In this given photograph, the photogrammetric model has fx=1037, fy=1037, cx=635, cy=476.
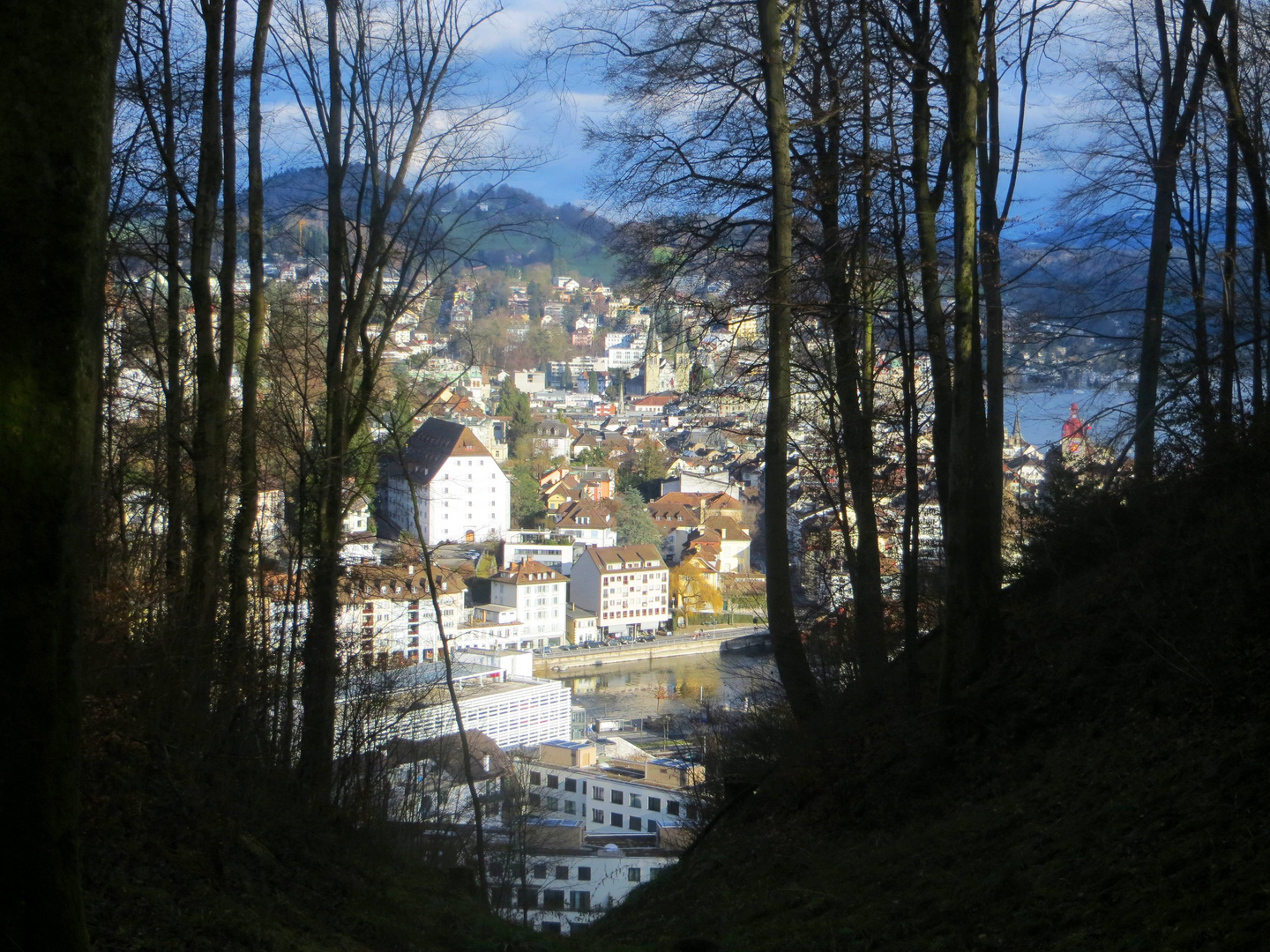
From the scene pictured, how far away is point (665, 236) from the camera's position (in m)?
11.0

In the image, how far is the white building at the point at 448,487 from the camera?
54.2 feet

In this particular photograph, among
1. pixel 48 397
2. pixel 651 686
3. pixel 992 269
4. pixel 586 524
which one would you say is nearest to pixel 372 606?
pixel 992 269

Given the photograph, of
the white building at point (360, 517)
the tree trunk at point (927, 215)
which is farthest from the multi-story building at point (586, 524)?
the tree trunk at point (927, 215)

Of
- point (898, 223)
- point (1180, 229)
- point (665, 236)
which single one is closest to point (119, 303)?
point (665, 236)

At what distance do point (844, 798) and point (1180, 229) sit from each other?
12130 millimetres

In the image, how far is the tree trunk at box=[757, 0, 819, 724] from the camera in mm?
9633

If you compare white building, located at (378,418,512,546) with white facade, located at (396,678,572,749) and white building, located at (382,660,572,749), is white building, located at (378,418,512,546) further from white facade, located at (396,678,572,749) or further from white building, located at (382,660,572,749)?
white facade, located at (396,678,572,749)

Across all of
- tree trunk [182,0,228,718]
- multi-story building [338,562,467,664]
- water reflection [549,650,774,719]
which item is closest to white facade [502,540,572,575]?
water reflection [549,650,774,719]

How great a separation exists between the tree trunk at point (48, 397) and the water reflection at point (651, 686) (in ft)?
73.6

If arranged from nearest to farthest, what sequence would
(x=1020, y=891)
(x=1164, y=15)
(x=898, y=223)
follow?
(x=1020, y=891) → (x=898, y=223) → (x=1164, y=15)

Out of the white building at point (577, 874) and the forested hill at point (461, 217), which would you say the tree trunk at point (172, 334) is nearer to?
the forested hill at point (461, 217)

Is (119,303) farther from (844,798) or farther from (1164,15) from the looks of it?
(1164,15)

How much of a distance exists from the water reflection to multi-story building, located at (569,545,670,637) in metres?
1.59

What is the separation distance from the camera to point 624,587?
3275 cm
